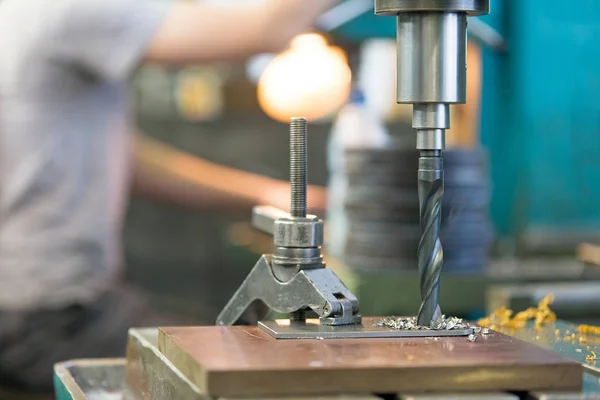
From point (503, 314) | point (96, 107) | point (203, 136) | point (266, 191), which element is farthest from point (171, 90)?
point (503, 314)

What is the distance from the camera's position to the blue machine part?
106 inches

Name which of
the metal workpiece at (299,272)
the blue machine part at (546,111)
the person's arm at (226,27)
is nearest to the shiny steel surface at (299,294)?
the metal workpiece at (299,272)

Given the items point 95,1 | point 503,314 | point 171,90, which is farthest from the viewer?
point 171,90

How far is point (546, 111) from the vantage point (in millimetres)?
2707

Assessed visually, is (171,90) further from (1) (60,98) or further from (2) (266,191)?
(1) (60,98)

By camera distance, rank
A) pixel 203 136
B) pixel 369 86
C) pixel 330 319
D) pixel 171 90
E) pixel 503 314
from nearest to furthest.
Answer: pixel 330 319, pixel 503 314, pixel 369 86, pixel 203 136, pixel 171 90

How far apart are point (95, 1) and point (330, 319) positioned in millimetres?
1424

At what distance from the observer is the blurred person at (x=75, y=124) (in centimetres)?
218

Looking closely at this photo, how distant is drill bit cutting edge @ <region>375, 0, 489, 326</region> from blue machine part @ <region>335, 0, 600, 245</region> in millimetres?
1751

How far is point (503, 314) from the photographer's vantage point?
1150 millimetres

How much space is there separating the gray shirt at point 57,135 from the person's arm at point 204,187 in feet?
1.84

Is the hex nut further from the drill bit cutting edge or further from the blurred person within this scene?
the blurred person

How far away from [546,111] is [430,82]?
184 cm

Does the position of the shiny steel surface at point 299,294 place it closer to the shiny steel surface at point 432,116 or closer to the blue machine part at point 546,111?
the shiny steel surface at point 432,116
